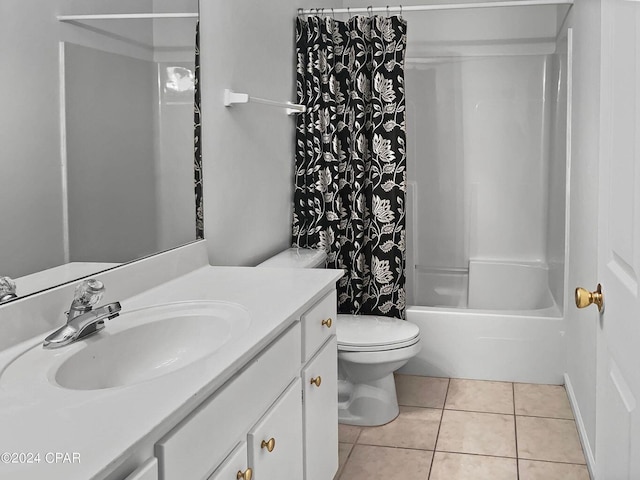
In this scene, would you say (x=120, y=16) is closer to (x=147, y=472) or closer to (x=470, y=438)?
(x=147, y=472)

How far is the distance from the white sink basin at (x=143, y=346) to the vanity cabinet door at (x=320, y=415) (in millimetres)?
320

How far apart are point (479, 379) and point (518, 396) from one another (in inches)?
10.4

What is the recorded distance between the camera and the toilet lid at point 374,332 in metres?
2.69

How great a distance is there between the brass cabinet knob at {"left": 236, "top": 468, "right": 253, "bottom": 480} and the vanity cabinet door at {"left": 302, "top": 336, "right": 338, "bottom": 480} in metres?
0.45

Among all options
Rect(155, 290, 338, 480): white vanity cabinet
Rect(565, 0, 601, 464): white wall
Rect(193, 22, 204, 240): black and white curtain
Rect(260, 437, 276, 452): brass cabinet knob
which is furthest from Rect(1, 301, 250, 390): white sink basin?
Rect(565, 0, 601, 464): white wall

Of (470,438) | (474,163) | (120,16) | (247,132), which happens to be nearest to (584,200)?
(470,438)

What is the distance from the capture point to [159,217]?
1.96 m

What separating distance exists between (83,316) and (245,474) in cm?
47

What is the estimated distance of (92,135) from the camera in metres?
1.58

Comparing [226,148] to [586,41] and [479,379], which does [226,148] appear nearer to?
[586,41]

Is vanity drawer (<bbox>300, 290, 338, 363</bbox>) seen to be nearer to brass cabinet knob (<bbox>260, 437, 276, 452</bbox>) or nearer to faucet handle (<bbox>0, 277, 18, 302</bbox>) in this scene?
brass cabinet knob (<bbox>260, 437, 276, 452</bbox>)

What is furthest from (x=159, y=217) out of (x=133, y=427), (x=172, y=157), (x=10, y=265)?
(x=133, y=427)

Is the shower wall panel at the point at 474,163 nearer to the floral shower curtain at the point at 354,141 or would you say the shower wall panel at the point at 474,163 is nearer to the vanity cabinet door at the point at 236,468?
the floral shower curtain at the point at 354,141

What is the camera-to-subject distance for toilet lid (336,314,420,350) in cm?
269
